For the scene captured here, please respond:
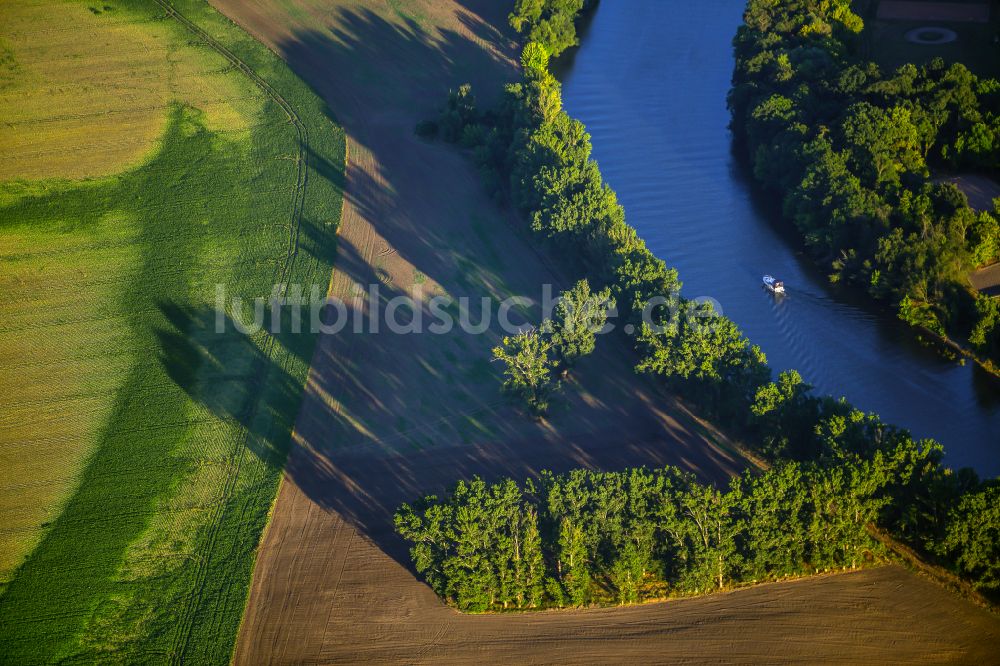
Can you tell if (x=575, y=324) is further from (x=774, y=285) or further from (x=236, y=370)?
(x=236, y=370)

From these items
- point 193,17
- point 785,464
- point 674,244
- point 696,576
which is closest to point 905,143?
point 674,244

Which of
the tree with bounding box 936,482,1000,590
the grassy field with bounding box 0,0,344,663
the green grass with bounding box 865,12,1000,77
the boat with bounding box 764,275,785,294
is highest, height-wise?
the green grass with bounding box 865,12,1000,77

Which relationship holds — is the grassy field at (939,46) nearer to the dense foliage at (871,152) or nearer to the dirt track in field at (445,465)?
the dense foliage at (871,152)

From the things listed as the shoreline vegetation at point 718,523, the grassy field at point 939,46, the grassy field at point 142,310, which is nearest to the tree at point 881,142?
the grassy field at point 939,46

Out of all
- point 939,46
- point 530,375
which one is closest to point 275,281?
point 530,375

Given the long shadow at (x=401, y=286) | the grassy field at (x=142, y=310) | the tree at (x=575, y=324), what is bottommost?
the grassy field at (x=142, y=310)

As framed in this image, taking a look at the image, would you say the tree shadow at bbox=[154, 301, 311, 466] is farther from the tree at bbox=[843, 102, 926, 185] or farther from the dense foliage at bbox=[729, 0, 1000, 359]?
the tree at bbox=[843, 102, 926, 185]

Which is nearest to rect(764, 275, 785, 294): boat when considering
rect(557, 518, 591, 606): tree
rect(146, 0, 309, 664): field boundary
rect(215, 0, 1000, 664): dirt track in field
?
rect(215, 0, 1000, 664): dirt track in field
